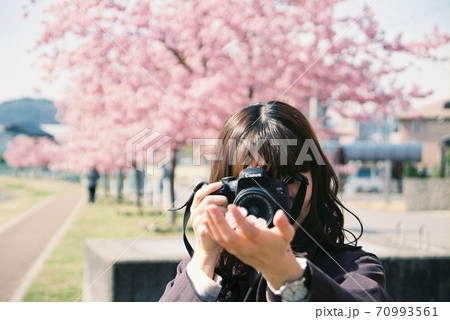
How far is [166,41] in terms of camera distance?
4867 millimetres

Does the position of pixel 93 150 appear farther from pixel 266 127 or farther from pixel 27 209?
pixel 266 127

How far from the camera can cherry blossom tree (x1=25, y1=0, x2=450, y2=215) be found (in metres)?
4.45

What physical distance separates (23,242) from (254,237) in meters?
6.53

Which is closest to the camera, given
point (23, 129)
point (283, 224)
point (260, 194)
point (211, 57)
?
point (283, 224)

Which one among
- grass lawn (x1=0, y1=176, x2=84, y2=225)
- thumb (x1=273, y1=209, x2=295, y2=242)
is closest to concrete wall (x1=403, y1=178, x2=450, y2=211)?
grass lawn (x1=0, y1=176, x2=84, y2=225)

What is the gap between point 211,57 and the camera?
4.60 m

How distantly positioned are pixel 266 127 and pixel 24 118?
213 centimetres

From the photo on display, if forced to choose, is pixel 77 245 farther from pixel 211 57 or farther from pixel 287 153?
pixel 287 153

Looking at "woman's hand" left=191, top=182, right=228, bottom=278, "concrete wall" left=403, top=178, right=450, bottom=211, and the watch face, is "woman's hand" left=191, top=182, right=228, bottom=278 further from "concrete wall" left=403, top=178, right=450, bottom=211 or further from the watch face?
"concrete wall" left=403, top=178, right=450, bottom=211

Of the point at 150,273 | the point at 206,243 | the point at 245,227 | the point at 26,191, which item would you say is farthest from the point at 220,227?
the point at 26,191

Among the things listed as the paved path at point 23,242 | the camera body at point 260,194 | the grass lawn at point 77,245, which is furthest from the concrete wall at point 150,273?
the camera body at point 260,194

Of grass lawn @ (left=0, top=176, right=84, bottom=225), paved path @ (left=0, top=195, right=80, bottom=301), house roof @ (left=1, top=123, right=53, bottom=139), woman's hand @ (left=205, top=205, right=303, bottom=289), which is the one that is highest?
house roof @ (left=1, top=123, right=53, bottom=139)

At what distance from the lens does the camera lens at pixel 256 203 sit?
0.86m

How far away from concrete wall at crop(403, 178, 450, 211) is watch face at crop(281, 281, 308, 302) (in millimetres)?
11738
